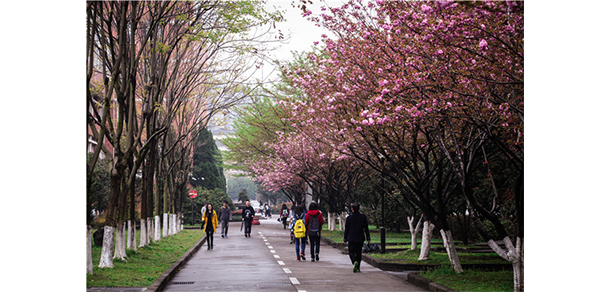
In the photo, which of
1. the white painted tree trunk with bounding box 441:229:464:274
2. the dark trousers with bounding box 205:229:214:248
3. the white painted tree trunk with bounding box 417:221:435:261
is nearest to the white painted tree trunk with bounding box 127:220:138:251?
the dark trousers with bounding box 205:229:214:248

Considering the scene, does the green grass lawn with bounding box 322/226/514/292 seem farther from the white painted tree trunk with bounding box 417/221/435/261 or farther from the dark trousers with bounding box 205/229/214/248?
the dark trousers with bounding box 205/229/214/248

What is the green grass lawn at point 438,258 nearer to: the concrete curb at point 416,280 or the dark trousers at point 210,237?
the concrete curb at point 416,280

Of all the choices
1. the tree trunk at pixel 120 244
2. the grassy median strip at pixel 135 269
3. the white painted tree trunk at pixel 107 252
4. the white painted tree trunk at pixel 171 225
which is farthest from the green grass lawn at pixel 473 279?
the white painted tree trunk at pixel 171 225

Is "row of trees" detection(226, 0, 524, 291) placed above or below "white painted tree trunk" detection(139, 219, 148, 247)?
above

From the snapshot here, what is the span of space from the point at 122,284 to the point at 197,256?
9260 mm

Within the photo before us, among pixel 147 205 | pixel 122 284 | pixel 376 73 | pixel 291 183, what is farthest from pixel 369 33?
pixel 291 183

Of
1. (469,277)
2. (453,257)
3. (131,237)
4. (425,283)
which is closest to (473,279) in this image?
(469,277)

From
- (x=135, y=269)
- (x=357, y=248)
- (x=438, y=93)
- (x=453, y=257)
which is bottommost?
(x=135, y=269)

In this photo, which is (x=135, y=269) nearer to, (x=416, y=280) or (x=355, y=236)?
(x=355, y=236)

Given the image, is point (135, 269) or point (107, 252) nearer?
point (107, 252)

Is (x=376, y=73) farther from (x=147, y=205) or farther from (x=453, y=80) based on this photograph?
(x=147, y=205)

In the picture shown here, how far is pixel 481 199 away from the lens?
74.7 ft

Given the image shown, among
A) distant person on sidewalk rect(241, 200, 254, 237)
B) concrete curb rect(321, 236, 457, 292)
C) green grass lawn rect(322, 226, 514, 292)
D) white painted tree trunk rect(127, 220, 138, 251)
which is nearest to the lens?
green grass lawn rect(322, 226, 514, 292)

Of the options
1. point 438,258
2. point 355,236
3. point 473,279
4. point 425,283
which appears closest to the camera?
point 425,283
